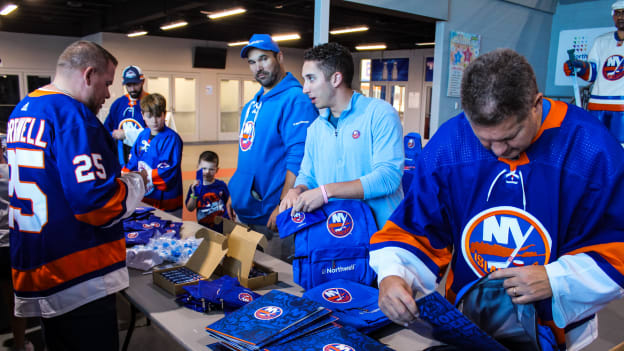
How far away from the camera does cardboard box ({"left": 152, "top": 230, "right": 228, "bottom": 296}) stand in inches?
68.5

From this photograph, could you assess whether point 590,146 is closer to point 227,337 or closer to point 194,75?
point 227,337

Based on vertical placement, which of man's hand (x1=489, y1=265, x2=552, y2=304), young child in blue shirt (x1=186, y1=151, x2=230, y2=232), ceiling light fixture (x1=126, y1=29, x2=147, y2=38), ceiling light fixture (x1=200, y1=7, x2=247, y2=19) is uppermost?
ceiling light fixture (x1=200, y1=7, x2=247, y2=19)

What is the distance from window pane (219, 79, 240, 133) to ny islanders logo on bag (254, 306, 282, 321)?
14593 mm

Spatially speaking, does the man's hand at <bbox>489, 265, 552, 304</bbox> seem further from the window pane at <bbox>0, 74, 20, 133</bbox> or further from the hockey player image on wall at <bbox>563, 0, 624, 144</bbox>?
the window pane at <bbox>0, 74, 20, 133</bbox>

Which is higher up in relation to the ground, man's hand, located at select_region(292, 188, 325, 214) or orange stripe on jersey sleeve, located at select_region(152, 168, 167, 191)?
man's hand, located at select_region(292, 188, 325, 214)

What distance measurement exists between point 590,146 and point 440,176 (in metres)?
0.35

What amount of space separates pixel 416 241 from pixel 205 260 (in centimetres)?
99

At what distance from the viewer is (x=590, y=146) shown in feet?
3.34

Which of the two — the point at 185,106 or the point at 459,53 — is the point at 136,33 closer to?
the point at 185,106

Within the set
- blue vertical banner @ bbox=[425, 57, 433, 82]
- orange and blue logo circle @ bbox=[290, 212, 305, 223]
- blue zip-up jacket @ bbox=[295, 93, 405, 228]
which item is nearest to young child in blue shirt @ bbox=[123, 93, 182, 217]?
blue zip-up jacket @ bbox=[295, 93, 405, 228]

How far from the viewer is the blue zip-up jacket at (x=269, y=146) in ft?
7.59

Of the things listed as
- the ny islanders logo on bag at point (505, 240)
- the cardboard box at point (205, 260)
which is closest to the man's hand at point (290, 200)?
the cardboard box at point (205, 260)

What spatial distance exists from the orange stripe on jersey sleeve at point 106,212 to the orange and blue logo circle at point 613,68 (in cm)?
449

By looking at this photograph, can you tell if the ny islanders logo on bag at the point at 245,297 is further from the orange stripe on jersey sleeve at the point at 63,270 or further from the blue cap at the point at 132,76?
the blue cap at the point at 132,76
